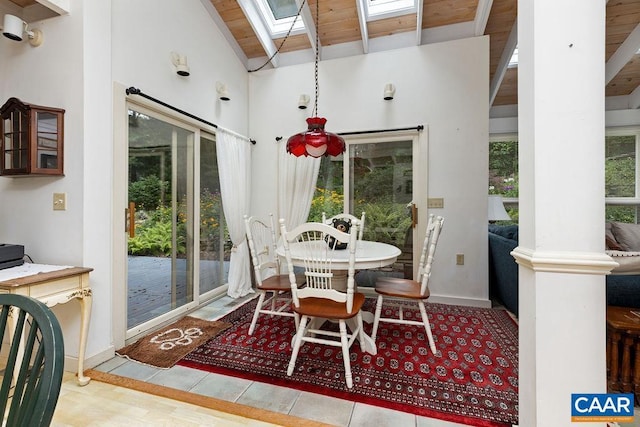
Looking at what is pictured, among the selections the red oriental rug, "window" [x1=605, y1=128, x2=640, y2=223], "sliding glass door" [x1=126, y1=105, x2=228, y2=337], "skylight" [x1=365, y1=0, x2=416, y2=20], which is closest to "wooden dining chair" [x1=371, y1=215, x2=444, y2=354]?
the red oriental rug

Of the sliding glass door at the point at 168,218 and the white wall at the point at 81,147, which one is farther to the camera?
the sliding glass door at the point at 168,218

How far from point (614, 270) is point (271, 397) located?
226 centimetres

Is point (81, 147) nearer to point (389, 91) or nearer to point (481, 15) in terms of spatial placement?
point (389, 91)

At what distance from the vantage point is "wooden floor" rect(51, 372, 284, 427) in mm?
1484

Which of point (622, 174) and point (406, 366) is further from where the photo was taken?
point (622, 174)

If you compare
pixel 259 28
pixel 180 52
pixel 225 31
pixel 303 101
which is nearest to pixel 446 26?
pixel 303 101

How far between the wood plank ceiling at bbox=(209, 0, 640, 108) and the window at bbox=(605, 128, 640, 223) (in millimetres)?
936

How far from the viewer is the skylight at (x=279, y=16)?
3.46 m

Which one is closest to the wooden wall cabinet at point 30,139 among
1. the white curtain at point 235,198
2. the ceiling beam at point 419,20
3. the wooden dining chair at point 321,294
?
the white curtain at point 235,198

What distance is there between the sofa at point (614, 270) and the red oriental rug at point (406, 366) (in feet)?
1.44

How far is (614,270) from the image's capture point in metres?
1.85

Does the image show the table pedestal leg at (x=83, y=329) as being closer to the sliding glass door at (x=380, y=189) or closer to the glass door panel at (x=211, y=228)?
the glass door panel at (x=211, y=228)

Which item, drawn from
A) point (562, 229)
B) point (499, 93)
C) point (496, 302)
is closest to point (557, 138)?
point (562, 229)

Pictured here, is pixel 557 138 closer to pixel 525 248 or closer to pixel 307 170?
pixel 525 248
